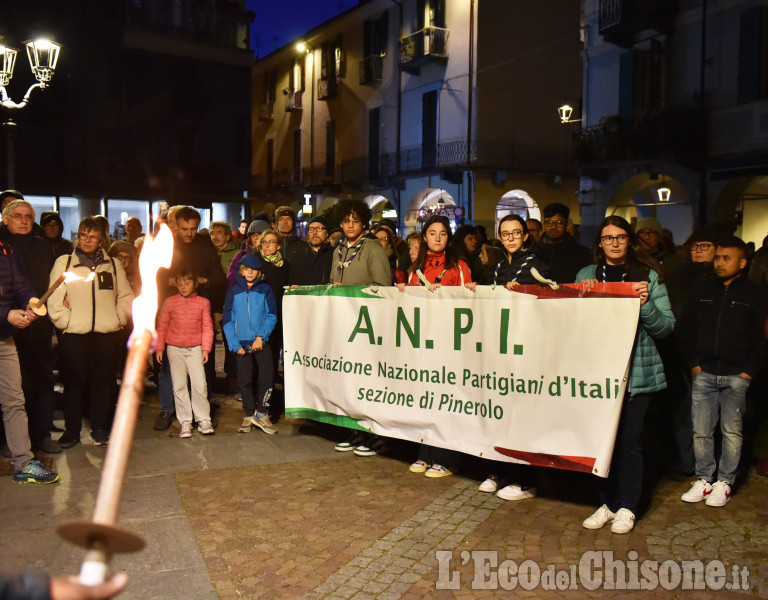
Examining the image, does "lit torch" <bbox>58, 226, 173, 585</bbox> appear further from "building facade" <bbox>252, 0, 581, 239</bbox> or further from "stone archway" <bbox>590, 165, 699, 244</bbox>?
"building facade" <bbox>252, 0, 581, 239</bbox>

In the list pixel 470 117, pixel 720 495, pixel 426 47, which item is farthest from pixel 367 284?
pixel 426 47

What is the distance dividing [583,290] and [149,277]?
11.9 feet

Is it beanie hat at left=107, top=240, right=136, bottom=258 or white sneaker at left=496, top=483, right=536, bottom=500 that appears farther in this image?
beanie hat at left=107, top=240, right=136, bottom=258

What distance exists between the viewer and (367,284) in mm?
6574

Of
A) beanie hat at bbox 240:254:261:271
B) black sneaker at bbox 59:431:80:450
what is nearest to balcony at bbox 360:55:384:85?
beanie hat at bbox 240:254:261:271

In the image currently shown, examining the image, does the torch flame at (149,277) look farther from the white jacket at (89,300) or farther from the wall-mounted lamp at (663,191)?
the wall-mounted lamp at (663,191)

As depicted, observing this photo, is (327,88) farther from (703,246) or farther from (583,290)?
(583,290)

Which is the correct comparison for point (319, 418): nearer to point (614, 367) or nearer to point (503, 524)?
point (503, 524)

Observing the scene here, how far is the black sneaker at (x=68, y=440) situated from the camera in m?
6.65

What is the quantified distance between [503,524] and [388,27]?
29.1 metres

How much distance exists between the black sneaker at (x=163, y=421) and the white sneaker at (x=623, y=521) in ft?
14.6

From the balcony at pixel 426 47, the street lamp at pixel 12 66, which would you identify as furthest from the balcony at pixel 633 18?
the street lamp at pixel 12 66

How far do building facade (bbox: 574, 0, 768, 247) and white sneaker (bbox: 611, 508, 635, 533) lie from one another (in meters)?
Answer: 14.4

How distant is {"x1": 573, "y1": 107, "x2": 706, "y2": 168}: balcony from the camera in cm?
1823
